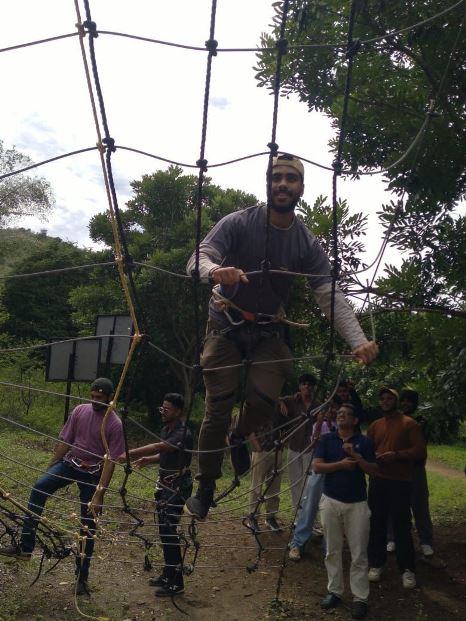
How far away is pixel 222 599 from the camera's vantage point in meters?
4.98

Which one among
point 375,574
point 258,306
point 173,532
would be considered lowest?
point 375,574

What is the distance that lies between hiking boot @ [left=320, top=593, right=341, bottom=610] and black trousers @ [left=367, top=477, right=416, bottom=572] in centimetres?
56

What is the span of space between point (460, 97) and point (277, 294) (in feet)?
7.43

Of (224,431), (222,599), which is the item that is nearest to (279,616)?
(222,599)

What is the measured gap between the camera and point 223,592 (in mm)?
5121

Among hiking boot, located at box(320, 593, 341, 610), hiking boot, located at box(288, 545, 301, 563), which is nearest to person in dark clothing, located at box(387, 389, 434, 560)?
hiking boot, located at box(288, 545, 301, 563)

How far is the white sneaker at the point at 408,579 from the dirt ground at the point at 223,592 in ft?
0.13

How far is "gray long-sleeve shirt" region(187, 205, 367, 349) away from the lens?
317 centimetres

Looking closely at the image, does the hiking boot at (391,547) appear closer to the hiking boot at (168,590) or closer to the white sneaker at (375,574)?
the white sneaker at (375,574)

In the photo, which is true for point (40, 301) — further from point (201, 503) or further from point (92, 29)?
point (92, 29)

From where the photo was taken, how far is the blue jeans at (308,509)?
552cm

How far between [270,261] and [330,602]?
2614 mm

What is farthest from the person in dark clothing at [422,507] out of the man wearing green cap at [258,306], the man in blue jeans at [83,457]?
the man wearing green cap at [258,306]

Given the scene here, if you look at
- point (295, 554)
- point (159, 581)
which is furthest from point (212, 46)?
point (295, 554)
